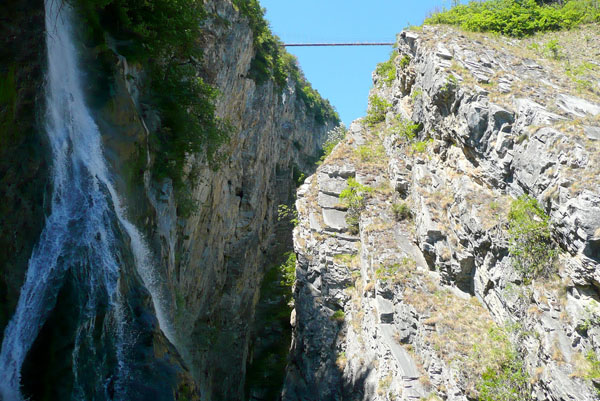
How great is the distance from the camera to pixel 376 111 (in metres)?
28.4

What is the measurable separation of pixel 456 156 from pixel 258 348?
60.4 feet

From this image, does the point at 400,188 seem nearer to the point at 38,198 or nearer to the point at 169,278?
the point at 169,278

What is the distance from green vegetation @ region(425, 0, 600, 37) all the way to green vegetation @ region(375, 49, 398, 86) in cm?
548

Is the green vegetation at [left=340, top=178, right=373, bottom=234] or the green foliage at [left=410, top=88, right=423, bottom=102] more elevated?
the green foliage at [left=410, top=88, right=423, bottom=102]

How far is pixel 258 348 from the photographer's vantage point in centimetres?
2931

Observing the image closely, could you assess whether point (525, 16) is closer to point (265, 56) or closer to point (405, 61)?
point (405, 61)

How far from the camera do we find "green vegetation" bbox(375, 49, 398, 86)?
27953 millimetres

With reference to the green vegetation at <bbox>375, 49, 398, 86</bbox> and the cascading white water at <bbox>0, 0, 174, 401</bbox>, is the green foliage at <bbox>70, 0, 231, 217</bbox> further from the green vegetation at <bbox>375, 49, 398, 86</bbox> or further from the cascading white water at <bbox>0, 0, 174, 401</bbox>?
the green vegetation at <bbox>375, 49, 398, 86</bbox>

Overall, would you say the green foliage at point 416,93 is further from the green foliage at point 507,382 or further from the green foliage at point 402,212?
the green foliage at point 507,382

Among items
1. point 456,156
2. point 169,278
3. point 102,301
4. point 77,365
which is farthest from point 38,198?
point 456,156

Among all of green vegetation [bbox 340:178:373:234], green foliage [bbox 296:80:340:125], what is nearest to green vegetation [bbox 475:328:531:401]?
green vegetation [bbox 340:178:373:234]

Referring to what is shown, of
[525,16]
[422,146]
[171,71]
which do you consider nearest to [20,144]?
[171,71]

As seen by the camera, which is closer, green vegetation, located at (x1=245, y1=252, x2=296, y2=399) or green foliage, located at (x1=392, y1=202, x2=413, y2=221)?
green foliage, located at (x1=392, y1=202, x2=413, y2=221)

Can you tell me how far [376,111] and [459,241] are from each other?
48.8ft
